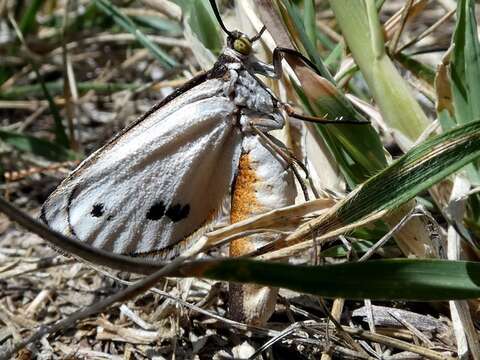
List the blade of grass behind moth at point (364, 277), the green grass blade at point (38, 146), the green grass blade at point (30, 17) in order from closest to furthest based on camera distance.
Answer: the blade of grass behind moth at point (364, 277)
the green grass blade at point (38, 146)
the green grass blade at point (30, 17)

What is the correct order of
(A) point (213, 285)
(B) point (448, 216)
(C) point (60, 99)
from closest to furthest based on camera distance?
1. (B) point (448, 216)
2. (A) point (213, 285)
3. (C) point (60, 99)

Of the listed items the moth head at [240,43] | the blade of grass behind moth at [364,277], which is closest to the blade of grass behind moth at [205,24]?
the moth head at [240,43]

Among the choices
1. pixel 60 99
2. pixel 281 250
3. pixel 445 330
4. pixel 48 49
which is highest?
pixel 48 49

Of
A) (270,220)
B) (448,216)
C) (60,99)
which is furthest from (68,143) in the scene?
(448,216)

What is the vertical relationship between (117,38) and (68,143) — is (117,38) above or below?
above

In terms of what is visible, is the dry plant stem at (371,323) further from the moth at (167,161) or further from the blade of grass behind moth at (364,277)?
the moth at (167,161)

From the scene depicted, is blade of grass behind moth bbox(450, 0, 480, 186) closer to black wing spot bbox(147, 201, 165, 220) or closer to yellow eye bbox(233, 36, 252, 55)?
yellow eye bbox(233, 36, 252, 55)

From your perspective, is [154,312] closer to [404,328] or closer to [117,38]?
[404,328]

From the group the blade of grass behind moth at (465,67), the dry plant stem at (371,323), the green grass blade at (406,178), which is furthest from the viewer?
the blade of grass behind moth at (465,67)

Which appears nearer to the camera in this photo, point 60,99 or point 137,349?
point 137,349
